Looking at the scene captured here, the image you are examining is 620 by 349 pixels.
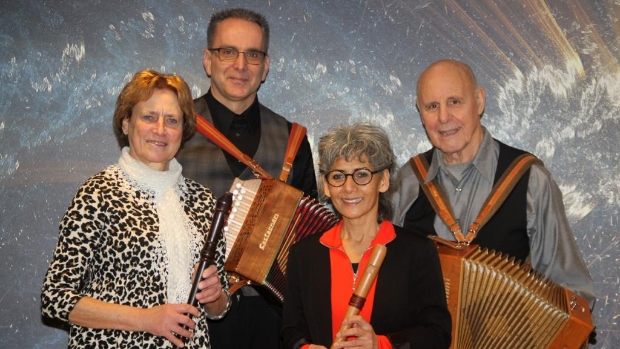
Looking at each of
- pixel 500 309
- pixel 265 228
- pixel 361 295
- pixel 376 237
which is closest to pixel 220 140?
pixel 265 228

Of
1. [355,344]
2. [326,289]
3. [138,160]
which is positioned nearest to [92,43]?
[138,160]

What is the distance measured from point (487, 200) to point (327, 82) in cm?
125

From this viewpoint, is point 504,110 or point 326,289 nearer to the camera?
point 326,289

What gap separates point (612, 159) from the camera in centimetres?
384

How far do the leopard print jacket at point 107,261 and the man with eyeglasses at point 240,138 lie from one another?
2.25 feet

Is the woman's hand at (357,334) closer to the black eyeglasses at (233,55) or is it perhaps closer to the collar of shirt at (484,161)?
the collar of shirt at (484,161)

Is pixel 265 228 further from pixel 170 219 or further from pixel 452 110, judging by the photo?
pixel 452 110

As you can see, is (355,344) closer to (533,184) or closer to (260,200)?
(260,200)

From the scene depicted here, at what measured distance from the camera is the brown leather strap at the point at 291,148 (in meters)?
3.36

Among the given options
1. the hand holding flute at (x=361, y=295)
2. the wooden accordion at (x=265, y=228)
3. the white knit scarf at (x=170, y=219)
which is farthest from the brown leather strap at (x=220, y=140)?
the hand holding flute at (x=361, y=295)

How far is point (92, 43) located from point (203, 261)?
82.8 inches

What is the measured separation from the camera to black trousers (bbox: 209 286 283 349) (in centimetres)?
326

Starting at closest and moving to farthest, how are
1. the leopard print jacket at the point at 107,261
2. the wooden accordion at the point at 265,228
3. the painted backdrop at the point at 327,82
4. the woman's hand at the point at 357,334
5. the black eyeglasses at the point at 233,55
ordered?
the woman's hand at the point at 357,334 → the leopard print jacket at the point at 107,261 → the wooden accordion at the point at 265,228 → the black eyeglasses at the point at 233,55 → the painted backdrop at the point at 327,82

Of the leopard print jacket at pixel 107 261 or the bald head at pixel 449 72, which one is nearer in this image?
the leopard print jacket at pixel 107 261
